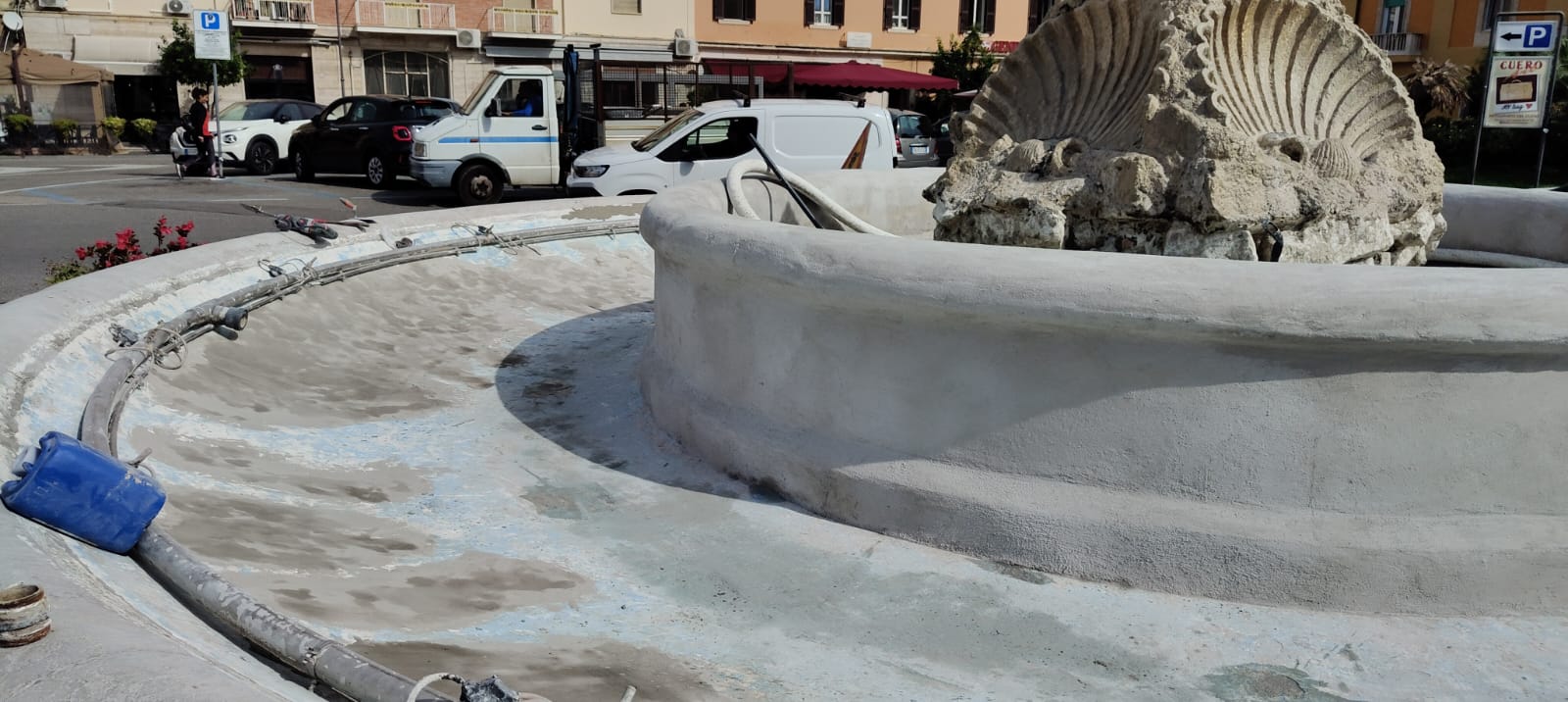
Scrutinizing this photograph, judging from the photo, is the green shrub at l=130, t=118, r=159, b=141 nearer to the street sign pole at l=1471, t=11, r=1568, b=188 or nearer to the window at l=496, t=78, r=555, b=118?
the window at l=496, t=78, r=555, b=118

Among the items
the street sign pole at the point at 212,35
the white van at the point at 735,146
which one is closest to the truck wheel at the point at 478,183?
the white van at the point at 735,146

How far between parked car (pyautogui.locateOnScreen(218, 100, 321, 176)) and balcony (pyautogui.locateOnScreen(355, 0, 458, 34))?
48.5 feet

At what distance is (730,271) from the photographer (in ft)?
14.1

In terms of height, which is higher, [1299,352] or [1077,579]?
[1299,352]

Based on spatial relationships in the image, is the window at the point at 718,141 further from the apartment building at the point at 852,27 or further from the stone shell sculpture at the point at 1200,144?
the apartment building at the point at 852,27

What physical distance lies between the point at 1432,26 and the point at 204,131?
124 ft

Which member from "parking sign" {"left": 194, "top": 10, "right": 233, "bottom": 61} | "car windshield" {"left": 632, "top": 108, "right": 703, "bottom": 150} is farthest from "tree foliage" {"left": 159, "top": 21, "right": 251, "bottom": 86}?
"car windshield" {"left": 632, "top": 108, "right": 703, "bottom": 150}

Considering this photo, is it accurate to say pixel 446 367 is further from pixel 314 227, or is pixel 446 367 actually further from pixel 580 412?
pixel 314 227

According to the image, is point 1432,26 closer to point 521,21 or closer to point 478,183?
point 521,21

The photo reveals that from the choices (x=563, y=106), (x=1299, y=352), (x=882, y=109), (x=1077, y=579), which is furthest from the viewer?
(x=563, y=106)

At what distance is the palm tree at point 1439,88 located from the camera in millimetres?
32250

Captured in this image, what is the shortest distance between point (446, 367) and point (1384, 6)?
1683 inches

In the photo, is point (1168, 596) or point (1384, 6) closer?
point (1168, 596)

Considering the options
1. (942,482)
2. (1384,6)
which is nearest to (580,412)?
(942,482)
